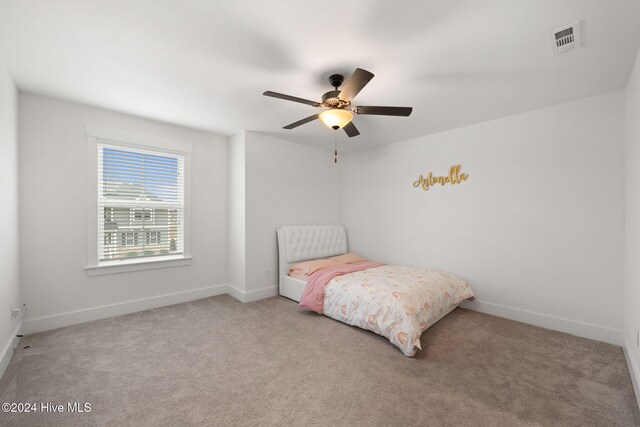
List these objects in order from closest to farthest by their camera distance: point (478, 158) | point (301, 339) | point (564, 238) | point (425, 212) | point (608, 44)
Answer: point (608, 44)
point (301, 339)
point (564, 238)
point (478, 158)
point (425, 212)

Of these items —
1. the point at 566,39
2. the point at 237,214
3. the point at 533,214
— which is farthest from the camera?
the point at 237,214

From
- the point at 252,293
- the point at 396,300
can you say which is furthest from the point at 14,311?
the point at 396,300

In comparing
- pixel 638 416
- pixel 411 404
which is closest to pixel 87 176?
pixel 411 404

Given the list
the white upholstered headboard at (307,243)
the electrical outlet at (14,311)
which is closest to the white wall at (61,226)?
the electrical outlet at (14,311)

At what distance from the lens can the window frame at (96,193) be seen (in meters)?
3.22

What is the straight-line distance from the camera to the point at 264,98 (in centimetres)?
297

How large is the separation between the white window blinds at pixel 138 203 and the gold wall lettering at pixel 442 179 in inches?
140

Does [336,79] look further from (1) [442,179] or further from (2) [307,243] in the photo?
(2) [307,243]

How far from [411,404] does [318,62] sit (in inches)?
104

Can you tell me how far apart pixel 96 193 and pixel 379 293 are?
347 cm

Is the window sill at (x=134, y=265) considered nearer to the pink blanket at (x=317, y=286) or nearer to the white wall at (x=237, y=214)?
the white wall at (x=237, y=214)

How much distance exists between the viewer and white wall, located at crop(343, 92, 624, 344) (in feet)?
9.23

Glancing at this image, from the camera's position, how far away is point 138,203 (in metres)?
3.59

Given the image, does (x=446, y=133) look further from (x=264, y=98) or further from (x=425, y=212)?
(x=264, y=98)
